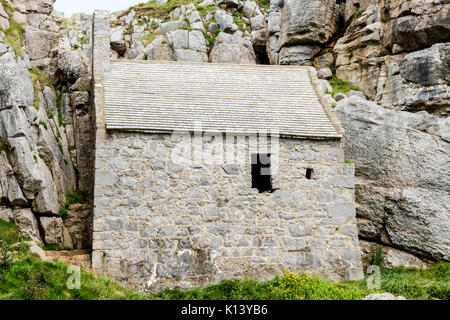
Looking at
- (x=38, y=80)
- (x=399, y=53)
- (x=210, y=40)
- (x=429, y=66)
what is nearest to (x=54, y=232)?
(x=38, y=80)

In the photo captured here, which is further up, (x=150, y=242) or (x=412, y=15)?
(x=412, y=15)

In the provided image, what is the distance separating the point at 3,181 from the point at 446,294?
14.1m

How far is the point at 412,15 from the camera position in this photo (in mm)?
24203

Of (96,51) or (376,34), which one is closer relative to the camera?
(96,51)

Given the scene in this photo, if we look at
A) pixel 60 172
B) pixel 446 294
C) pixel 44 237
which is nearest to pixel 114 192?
pixel 44 237

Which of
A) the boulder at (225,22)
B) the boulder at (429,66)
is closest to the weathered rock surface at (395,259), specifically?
the boulder at (429,66)

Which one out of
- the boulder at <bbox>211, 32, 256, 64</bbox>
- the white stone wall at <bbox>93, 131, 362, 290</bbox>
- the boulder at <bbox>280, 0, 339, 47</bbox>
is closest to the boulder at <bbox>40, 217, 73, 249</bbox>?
the white stone wall at <bbox>93, 131, 362, 290</bbox>

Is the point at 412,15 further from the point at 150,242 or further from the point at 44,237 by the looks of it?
the point at 44,237

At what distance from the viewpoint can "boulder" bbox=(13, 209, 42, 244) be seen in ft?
52.7

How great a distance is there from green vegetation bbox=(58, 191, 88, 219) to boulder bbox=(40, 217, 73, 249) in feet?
1.67

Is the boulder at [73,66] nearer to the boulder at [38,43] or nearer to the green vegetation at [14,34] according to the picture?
the boulder at [38,43]

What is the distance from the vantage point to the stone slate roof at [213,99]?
16250 mm

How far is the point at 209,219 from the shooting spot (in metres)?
15.4

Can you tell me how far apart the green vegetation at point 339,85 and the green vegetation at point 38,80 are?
14138 millimetres
